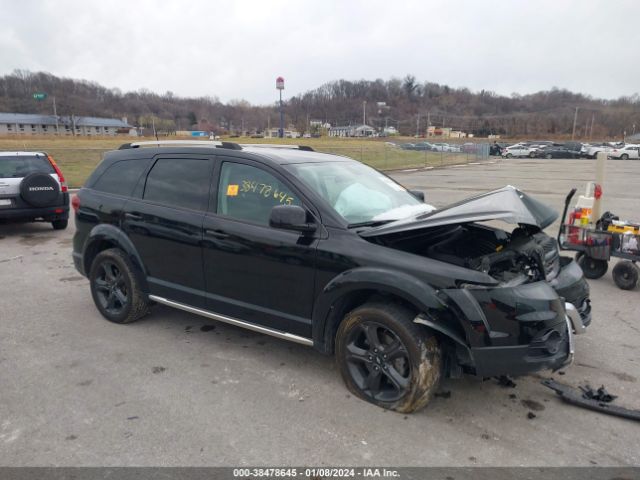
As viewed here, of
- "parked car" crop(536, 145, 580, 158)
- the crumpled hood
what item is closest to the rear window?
the crumpled hood

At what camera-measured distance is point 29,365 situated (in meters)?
3.85

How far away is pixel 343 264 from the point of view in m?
3.28

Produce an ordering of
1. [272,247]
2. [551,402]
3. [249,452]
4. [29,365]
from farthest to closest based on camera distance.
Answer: [29,365] → [272,247] → [551,402] → [249,452]

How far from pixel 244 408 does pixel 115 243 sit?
231 centimetres

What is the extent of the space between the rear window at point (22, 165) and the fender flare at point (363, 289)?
7.87 metres

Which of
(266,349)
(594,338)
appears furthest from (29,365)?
(594,338)

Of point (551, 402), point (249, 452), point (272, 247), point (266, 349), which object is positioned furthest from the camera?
point (266, 349)

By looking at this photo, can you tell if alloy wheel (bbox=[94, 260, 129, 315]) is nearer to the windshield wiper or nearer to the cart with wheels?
the windshield wiper

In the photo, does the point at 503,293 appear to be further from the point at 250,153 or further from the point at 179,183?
the point at 179,183

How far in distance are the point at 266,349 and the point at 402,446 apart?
1.64 metres

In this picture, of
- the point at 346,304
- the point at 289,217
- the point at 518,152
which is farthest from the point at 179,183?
the point at 518,152

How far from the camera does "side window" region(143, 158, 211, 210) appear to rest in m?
4.08

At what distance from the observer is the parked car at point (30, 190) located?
8.52 meters

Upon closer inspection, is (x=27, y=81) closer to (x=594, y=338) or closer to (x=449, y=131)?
(x=449, y=131)
